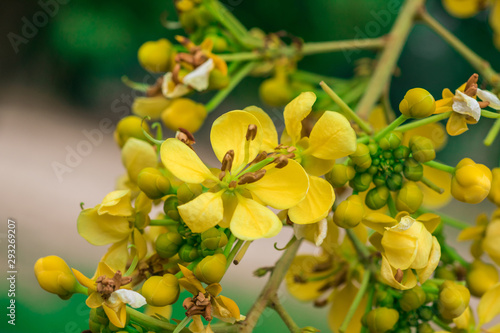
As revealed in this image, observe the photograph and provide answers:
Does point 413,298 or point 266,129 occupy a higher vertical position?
point 266,129

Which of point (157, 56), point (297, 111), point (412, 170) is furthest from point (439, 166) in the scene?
point (157, 56)

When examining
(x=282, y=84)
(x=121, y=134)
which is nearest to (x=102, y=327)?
(x=121, y=134)

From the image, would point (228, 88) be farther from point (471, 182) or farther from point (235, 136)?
point (471, 182)

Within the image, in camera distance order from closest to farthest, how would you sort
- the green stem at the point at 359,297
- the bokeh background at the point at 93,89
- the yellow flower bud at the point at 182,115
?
the green stem at the point at 359,297
the yellow flower bud at the point at 182,115
the bokeh background at the point at 93,89

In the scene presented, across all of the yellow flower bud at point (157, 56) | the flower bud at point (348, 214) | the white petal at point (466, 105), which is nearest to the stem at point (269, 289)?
the flower bud at point (348, 214)

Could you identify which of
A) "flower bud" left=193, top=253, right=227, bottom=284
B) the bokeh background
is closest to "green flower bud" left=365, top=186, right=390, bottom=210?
"flower bud" left=193, top=253, right=227, bottom=284

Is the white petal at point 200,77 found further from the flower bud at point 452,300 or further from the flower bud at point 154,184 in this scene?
the flower bud at point 452,300

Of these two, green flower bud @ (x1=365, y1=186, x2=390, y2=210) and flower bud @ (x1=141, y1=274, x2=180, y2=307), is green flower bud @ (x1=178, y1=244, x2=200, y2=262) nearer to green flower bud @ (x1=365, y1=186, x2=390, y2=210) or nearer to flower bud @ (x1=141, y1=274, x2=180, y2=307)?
flower bud @ (x1=141, y1=274, x2=180, y2=307)
